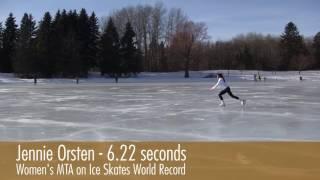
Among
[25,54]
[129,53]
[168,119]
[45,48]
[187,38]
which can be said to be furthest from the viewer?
[168,119]

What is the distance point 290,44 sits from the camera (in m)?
6.05

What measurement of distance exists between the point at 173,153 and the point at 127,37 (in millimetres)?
2323

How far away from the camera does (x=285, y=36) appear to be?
6.00 metres


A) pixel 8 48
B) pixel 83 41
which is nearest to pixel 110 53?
pixel 83 41

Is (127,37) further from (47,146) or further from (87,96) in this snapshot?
(87,96)

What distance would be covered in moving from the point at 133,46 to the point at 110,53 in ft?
2.49

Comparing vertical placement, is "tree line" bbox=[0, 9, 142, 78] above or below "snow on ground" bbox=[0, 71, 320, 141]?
above

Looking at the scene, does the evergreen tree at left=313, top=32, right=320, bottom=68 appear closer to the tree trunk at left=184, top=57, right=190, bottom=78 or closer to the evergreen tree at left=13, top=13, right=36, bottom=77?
the tree trunk at left=184, top=57, right=190, bottom=78

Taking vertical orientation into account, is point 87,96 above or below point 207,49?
below

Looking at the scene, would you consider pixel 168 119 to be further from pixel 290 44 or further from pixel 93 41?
pixel 290 44

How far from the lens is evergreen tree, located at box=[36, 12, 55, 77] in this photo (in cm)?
707

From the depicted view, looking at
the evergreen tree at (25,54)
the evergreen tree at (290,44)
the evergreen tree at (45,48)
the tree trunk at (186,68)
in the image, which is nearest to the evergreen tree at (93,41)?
the evergreen tree at (45,48)

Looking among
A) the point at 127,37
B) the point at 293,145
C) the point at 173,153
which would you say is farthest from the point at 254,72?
the point at 173,153

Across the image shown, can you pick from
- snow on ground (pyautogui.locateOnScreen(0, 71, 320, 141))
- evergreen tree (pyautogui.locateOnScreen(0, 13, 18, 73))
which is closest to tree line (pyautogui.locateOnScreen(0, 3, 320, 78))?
evergreen tree (pyautogui.locateOnScreen(0, 13, 18, 73))
